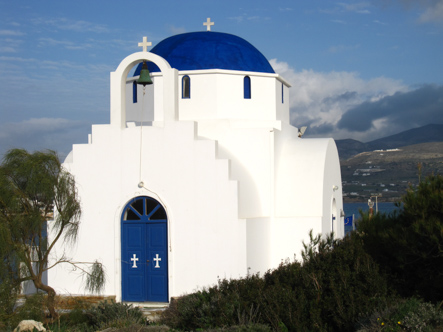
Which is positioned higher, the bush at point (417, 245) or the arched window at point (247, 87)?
the arched window at point (247, 87)

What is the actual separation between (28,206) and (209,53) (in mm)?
7289

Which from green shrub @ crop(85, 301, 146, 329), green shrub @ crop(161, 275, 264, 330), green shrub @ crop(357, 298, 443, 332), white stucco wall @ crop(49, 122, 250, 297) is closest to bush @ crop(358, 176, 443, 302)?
green shrub @ crop(357, 298, 443, 332)

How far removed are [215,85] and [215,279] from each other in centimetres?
527

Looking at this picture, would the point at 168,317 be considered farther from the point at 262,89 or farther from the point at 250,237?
the point at 262,89

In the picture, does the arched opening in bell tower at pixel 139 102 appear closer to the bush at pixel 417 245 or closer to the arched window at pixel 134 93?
the arched window at pixel 134 93

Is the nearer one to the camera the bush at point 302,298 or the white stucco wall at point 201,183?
the bush at point 302,298

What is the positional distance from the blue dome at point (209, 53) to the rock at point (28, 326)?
Result: 821 cm

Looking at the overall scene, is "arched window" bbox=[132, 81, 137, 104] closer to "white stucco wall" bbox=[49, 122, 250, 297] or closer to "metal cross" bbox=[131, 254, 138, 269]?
"white stucco wall" bbox=[49, 122, 250, 297]

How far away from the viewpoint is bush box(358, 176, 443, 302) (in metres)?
10.6

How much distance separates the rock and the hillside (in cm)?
8275

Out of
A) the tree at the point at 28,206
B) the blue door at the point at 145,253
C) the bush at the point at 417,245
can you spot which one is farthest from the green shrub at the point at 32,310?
the bush at the point at 417,245

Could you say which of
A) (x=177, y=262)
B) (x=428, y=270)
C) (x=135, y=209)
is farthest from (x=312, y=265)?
(x=135, y=209)

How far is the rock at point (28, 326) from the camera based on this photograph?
10.6m

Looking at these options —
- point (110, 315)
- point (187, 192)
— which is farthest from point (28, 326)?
point (187, 192)
